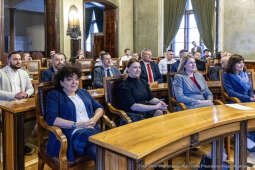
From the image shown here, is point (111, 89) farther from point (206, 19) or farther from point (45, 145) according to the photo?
point (206, 19)

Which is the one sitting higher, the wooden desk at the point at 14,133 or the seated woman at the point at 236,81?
the seated woman at the point at 236,81

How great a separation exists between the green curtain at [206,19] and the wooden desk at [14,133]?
312 inches

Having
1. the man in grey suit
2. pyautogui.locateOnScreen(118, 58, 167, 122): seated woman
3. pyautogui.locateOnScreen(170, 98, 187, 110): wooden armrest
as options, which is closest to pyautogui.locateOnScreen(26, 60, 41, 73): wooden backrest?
the man in grey suit

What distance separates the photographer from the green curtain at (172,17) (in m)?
9.86

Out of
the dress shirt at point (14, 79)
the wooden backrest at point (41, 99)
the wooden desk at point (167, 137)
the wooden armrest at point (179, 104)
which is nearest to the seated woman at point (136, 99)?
the wooden armrest at point (179, 104)

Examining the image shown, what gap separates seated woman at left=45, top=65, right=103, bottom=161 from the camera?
2.07 metres

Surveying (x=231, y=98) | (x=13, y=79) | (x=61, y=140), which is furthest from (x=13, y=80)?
(x=231, y=98)

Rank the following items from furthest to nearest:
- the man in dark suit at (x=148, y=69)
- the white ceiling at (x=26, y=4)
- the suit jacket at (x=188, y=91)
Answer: the white ceiling at (x=26, y=4) < the man in dark suit at (x=148, y=69) < the suit jacket at (x=188, y=91)

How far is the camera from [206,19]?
9312 mm

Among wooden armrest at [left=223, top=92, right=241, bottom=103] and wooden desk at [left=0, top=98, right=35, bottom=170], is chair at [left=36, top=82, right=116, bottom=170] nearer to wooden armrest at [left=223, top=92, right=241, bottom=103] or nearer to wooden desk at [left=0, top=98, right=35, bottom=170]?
wooden desk at [left=0, top=98, right=35, bottom=170]

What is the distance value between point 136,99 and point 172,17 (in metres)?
7.60

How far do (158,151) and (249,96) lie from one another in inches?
104

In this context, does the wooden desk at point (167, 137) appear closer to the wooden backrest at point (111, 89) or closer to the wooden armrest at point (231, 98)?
the wooden backrest at point (111, 89)

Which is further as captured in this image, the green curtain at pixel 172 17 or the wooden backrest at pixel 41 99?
the green curtain at pixel 172 17
